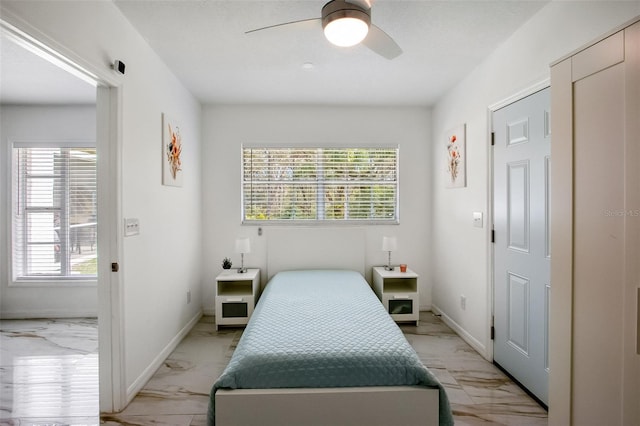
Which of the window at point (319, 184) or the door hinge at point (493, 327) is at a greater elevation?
the window at point (319, 184)

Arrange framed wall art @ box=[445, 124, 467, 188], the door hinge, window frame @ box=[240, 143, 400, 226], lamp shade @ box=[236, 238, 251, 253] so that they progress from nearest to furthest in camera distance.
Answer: the door hinge < framed wall art @ box=[445, 124, 467, 188] < lamp shade @ box=[236, 238, 251, 253] < window frame @ box=[240, 143, 400, 226]

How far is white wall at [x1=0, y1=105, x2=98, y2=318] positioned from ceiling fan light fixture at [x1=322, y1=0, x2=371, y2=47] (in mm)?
3488

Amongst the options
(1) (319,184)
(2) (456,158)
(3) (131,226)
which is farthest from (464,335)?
(3) (131,226)

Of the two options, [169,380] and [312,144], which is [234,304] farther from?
[312,144]

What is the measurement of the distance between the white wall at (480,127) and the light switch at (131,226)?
270 cm

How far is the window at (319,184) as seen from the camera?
3.86 metres

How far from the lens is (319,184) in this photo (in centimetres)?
389

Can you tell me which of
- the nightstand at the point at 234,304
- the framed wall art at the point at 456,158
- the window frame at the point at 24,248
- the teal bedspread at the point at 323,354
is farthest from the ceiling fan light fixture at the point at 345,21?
the window frame at the point at 24,248

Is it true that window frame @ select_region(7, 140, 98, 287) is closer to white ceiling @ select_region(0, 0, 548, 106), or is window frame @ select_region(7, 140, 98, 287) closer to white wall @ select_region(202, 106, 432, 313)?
white ceiling @ select_region(0, 0, 548, 106)

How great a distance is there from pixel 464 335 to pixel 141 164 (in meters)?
3.18

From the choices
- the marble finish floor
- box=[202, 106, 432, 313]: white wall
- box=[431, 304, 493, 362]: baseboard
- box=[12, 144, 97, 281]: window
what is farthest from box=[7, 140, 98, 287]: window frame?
box=[431, 304, 493, 362]: baseboard

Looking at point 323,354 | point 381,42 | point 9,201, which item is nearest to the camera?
point 323,354

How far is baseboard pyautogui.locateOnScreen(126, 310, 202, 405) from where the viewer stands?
2.16 metres

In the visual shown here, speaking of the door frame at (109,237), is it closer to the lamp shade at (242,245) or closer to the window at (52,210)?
the lamp shade at (242,245)
